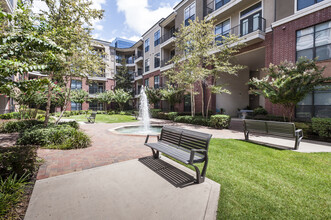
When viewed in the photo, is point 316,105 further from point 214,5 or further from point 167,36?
point 167,36

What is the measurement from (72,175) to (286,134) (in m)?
7.48

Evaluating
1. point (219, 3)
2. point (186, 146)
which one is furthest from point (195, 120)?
point (219, 3)

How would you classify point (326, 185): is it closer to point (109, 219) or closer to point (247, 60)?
→ point (109, 219)

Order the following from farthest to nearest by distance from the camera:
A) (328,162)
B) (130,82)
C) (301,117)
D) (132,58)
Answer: (132,58), (130,82), (301,117), (328,162)

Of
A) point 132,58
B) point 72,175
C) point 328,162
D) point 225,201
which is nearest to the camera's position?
point 225,201

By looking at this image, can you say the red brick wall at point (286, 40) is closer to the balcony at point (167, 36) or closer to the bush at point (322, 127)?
the bush at point (322, 127)

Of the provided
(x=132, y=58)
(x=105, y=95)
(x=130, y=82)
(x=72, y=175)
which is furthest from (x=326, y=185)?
(x=132, y=58)

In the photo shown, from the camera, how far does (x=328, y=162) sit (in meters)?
4.75

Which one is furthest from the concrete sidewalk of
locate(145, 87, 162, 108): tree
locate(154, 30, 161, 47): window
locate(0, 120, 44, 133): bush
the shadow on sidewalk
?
locate(154, 30, 161, 47): window

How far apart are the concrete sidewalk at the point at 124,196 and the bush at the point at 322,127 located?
7770 mm

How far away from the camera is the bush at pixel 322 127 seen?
7.46 meters

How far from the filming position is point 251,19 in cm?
1415

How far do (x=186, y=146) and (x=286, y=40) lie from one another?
13167 mm

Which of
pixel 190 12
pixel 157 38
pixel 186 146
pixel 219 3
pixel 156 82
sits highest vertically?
pixel 190 12
